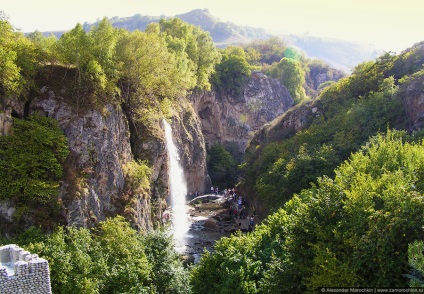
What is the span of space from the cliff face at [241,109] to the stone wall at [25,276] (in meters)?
49.6

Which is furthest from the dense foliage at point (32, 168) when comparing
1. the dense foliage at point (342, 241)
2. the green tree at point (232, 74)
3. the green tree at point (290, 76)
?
the green tree at point (290, 76)

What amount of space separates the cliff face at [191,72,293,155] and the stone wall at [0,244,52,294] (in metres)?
49.6

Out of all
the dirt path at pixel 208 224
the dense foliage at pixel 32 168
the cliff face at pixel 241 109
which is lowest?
the dirt path at pixel 208 224

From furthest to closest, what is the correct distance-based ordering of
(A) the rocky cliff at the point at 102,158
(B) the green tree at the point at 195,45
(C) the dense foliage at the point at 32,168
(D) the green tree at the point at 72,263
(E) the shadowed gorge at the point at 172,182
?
(B) the green tree at the point at 195,45
(A) the rocky cliff at the point at 102,158
(C) the dense foliage at the point at 32,168
(D) the green tree at the point at 72,263
(E) the shadowed gorge at the point at 172,182

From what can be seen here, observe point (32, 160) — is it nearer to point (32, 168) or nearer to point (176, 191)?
point (32, 168)

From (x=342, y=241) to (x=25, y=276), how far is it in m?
12.0

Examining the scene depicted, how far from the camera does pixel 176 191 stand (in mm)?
45500

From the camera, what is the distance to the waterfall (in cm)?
4012

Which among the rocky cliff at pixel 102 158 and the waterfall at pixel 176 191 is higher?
the rocky cliff at pixel 102 158

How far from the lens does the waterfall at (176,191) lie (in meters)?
40.1

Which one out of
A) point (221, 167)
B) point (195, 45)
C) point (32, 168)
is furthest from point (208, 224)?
point (195, 45)

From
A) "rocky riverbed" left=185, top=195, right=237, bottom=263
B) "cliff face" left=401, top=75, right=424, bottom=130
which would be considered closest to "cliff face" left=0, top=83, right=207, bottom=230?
"rocky riverbed" left=185, top=195, right=237, bottom=263

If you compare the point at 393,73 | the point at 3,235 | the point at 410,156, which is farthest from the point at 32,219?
the point at 393,73

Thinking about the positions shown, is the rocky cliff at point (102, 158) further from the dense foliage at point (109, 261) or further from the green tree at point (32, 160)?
the dense foliage at point (109, 261)
